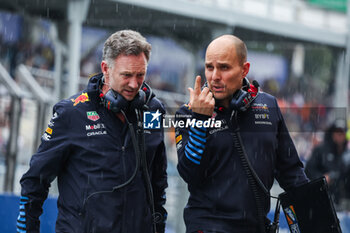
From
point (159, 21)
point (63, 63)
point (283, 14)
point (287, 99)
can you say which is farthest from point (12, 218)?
point (287, 99)

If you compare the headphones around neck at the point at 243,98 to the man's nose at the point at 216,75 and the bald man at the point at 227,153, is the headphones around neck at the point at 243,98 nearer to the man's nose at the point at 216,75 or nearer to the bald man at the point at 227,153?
the bald man at the point at 227,153

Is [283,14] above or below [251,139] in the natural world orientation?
above

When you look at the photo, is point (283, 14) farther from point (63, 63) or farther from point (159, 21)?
point (63, 63)

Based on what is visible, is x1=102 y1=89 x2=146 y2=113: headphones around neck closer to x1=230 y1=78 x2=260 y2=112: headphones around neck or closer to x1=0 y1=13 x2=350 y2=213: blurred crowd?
x1=230 y1=78 x2=260 y2=112: headphones around neck

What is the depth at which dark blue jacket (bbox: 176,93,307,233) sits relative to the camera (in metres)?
3.81

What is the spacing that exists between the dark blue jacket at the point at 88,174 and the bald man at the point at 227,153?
0.36m

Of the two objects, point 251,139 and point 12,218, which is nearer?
point 251,139

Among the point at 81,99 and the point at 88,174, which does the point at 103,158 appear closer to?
the point at 88,174

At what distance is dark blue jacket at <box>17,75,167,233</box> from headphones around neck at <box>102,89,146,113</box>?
11 cm

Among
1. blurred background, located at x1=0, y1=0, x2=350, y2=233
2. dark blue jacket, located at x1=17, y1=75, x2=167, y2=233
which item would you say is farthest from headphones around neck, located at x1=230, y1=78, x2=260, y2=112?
blurred background, located at x1=0, y1=0, x2=350, y2=233

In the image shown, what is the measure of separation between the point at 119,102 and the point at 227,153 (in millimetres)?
761

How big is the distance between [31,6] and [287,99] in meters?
11.7

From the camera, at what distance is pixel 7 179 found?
8914 millimetres

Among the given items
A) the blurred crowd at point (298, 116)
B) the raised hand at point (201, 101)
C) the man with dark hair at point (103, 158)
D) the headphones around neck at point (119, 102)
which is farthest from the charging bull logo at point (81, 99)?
the blurred crowd at point (298, 116)
